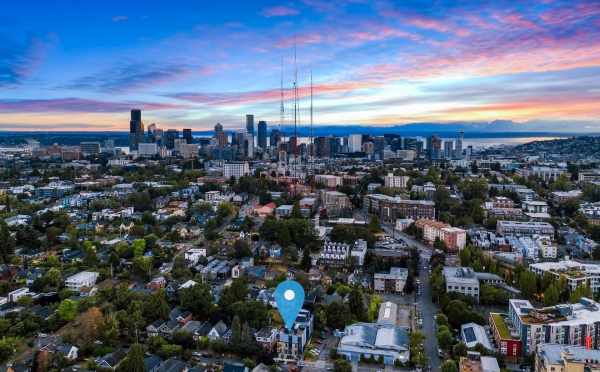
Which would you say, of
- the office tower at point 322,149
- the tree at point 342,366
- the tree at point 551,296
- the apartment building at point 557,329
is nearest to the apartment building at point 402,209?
the tree at point 551,296

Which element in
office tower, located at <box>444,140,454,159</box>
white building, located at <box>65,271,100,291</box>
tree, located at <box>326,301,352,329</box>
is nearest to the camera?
tree, located at <box>326,301,352,329</box>

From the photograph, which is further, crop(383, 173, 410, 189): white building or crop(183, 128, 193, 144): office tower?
crop(183, 128, 193, 144): office tower

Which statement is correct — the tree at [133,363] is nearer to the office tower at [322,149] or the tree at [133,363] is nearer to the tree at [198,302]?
the tree at [198,302]

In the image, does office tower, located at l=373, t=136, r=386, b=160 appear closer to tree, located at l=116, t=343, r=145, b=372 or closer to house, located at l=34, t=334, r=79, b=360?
house, located at l=34, t=334, r=79, b=360

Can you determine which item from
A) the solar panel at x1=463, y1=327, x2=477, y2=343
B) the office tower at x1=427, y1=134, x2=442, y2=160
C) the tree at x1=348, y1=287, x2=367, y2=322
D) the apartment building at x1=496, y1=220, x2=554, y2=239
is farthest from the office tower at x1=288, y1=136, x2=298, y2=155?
the office tower at x1=427, y1=134, x2=442, y2=160

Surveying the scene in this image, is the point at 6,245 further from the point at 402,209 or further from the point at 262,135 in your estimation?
the point at 262,135

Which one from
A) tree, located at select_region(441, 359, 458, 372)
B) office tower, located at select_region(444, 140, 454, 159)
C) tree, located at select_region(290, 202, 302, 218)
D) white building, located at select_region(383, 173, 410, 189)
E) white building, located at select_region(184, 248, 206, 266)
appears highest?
office tower, located at select_region(444, 140, 454, 159)
